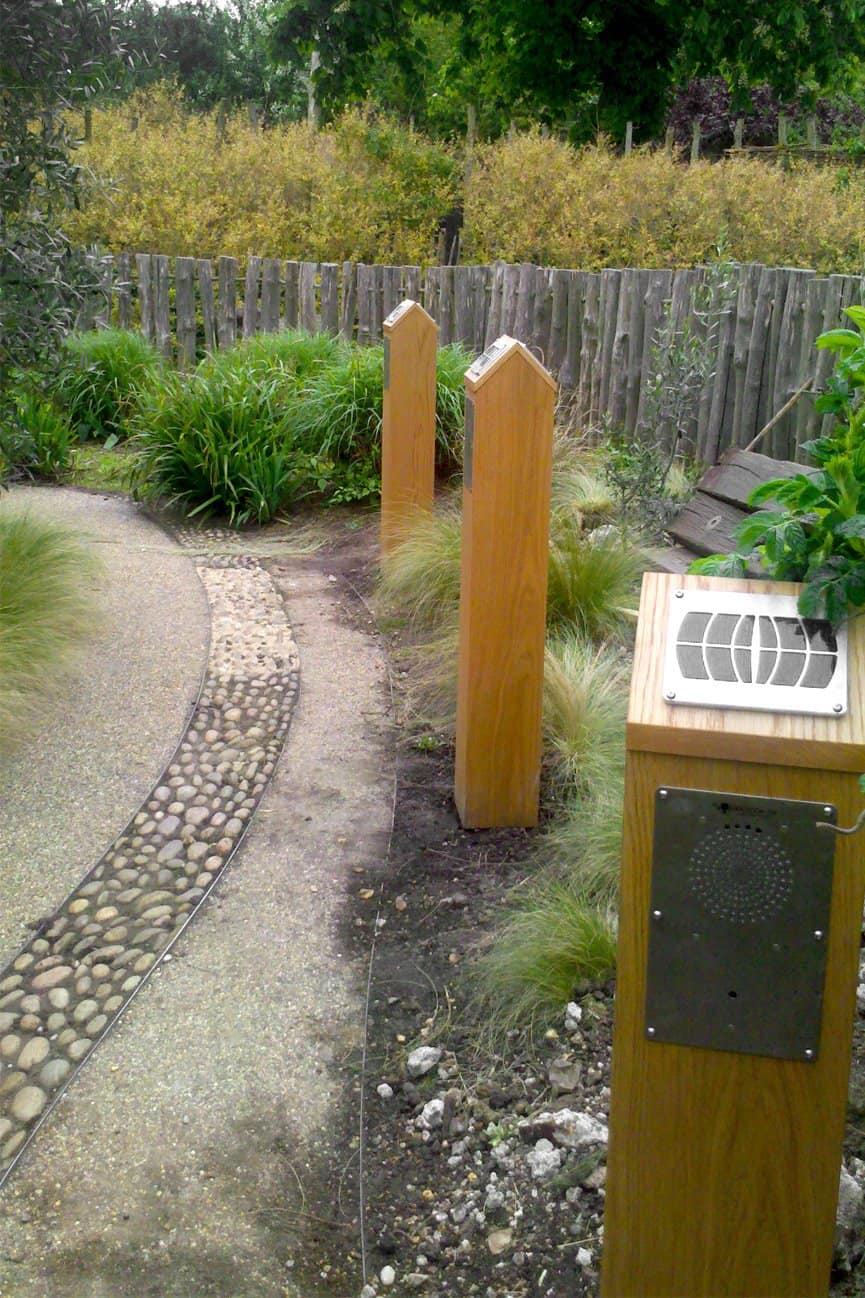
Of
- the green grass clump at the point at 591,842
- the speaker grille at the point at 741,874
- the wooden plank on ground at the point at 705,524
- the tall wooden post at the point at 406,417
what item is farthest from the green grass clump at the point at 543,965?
the tall wooden post at the point at 406,417

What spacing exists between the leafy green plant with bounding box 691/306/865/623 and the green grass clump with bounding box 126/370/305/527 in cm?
626

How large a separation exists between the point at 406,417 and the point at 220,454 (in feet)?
6.60

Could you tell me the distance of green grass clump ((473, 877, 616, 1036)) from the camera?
328 centimetres

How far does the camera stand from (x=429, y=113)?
83.1ft

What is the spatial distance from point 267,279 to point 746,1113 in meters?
10.5

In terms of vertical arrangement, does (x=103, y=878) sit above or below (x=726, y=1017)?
below

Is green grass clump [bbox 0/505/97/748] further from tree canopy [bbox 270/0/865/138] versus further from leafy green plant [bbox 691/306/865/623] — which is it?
tree canopy [bbox 270/0/865/138]

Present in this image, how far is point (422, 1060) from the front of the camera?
3160mm

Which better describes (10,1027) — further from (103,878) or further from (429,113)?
(429,113)

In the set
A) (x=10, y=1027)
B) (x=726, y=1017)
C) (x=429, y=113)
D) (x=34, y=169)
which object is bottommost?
(x=10, y=1027)

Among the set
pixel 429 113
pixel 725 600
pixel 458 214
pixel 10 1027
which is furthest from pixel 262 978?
pixel 429 113

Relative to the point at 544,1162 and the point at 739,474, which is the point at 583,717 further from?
the point at 739,474

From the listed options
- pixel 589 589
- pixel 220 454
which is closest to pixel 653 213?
pixel 220 454

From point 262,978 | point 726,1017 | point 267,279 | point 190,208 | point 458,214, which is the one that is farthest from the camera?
point 458,214
